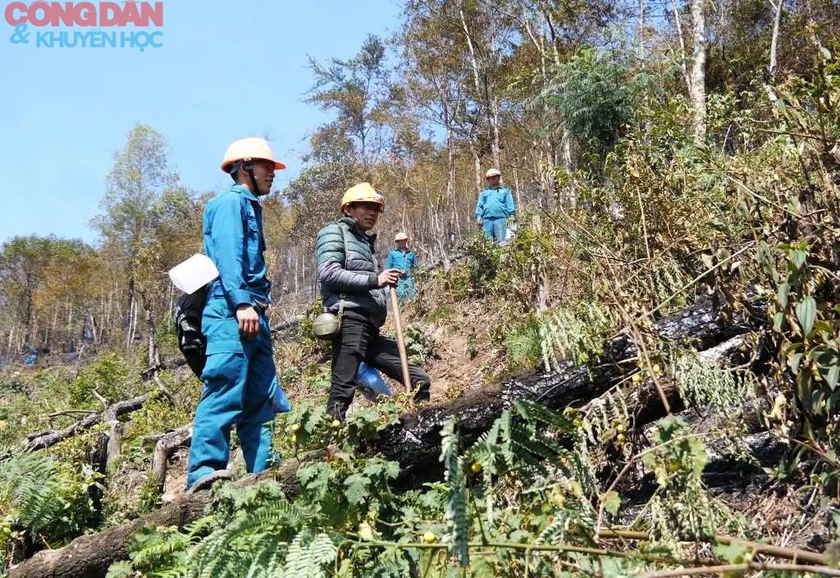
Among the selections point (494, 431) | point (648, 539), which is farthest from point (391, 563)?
point (648, 539)

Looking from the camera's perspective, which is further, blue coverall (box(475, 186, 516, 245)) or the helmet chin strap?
blue coverall (box(475, 186, 516, 245))

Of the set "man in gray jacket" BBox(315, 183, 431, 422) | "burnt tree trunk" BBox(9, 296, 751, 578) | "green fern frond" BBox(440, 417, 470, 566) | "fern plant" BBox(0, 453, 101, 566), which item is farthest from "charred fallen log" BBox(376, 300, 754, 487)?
"fern plant" BBox(0, 453, 101, 566)

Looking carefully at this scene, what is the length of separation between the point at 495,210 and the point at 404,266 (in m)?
2.10

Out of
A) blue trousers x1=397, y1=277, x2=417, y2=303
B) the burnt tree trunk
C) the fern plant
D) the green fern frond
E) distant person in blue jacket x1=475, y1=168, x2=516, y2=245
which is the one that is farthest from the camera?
blue trousers x1=397, y1=277, x2=417, y2=303

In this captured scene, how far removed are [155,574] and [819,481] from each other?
216 centimetres

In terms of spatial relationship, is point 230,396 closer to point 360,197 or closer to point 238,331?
point 238,331

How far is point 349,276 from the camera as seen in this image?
4047 millimetres

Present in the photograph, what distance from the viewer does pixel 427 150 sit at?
2923 centimetres

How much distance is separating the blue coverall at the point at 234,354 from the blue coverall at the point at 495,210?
22.7 feet

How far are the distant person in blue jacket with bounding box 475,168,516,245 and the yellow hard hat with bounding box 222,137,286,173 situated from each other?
22.0 feet

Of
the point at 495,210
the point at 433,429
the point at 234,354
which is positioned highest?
the point at 495,210

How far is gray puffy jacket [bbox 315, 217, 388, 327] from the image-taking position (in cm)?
405

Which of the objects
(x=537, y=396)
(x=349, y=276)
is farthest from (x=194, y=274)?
(x=537, y=396)

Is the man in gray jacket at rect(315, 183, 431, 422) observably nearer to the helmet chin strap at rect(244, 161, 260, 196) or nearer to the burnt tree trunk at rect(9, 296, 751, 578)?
the helmet chin strap at rect(244, 161, 260, 196)
